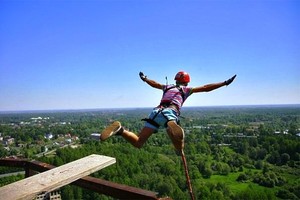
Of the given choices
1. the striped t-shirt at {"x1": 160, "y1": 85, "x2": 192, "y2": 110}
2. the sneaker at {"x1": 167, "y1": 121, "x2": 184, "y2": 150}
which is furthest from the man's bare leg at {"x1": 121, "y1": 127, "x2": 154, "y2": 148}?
the sneaker at {"x1": 167, "y1": 121, "x2": 184, "y2": 150}

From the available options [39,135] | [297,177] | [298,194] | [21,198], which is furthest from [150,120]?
[39,135]

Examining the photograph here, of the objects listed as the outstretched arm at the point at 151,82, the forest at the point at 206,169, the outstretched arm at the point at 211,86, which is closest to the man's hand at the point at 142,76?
the outstretched arm at the point at 151,82

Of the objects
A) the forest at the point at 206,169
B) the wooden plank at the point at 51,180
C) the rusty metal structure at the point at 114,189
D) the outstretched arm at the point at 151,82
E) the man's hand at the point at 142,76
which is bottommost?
the forest at the point at 206,169

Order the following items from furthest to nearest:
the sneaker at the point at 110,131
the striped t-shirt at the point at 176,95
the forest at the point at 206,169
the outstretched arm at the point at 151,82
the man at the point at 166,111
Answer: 1. the forest at the point at 206,169
2. the outstretched arm at the point at 151,82
3. the striped t-shirt at the point at 176,95
4. the man at the point at 166,111
5. the sneaker at the point at 110,131

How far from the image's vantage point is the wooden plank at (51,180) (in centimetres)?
177

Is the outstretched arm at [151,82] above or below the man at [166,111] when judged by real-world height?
above

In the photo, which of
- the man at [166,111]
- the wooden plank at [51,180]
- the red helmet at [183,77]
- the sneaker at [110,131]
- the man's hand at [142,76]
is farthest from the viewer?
the man's hand at [142,76]

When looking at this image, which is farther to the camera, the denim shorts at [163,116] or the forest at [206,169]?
the forest at [206,169]

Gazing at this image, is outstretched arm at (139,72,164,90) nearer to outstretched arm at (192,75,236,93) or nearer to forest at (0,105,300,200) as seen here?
outstretched arm at (192,75,236,93)

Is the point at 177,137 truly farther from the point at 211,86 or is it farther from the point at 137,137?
the point at 211,86

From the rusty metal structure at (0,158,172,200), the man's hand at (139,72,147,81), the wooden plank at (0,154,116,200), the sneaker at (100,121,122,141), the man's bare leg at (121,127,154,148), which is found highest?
the man's hand at (139,72,147,81)

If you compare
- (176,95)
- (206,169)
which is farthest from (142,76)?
(206,169)

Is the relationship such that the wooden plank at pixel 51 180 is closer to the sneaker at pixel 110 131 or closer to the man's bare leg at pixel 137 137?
the sneaker at pixel 110 131

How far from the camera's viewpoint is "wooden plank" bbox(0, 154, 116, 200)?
1765mm
